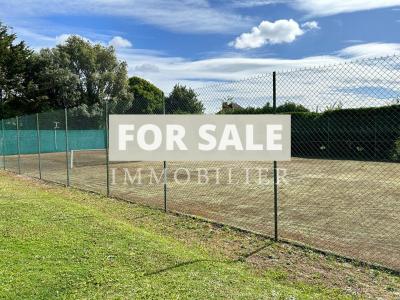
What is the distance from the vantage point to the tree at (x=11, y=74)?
36.4m

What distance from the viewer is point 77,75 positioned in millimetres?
40031

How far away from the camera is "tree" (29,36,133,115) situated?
1527 inches

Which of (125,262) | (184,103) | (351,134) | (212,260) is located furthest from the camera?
(351,134)

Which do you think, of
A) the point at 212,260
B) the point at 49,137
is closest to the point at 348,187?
the point at 212,260

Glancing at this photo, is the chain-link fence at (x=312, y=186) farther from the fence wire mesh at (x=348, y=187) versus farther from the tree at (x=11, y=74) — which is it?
the tree at (x=11, y=74)

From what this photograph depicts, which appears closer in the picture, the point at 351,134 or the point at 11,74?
the point at 351,134

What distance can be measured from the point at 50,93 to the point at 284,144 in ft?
117

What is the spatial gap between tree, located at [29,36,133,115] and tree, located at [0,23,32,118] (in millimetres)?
1198

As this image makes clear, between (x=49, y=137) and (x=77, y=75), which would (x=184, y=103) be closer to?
(x=49, y=137)

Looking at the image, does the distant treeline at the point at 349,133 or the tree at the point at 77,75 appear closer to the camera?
the distant treeline at the point at 349,133

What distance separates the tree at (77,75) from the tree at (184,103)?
31.3m

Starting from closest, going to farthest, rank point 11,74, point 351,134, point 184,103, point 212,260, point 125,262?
1. point 125,262
2. point 212,260
3. point 184,103
4. point 351,134
5. point 11,74

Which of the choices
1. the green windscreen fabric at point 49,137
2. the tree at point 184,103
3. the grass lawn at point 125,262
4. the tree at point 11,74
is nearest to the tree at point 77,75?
the tree at point 11,74

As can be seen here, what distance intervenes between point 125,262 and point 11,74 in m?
37.8
